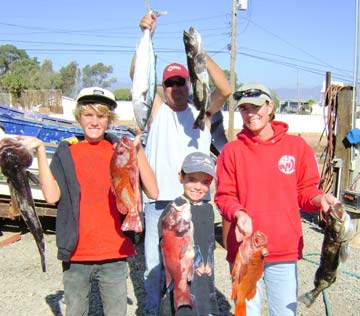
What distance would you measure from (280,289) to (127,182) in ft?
4.42

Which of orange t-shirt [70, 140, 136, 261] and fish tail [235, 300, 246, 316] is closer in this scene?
fish tail [235, 300, 246, 316]

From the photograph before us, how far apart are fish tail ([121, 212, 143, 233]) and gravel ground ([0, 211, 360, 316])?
2.51 m

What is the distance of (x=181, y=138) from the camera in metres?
3.95

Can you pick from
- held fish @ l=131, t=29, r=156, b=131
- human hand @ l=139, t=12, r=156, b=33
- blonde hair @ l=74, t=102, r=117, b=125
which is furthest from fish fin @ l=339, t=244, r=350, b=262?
human hand @ l=139, t=12, r=156, b=33

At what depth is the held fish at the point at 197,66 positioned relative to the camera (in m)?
3.12

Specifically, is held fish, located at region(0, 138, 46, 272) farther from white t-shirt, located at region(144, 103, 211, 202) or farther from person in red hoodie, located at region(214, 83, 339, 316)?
person in red hoodie, located at region(214, 83, 339, 316)

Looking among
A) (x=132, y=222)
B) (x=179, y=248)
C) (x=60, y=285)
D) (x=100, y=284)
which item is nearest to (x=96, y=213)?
(x=132, y=222)

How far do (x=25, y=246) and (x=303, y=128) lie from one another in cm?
4079

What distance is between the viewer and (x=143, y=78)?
3123 millimetres

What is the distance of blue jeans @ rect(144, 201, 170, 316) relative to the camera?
4102 millimetres

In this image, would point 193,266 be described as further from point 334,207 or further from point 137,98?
point 137,98

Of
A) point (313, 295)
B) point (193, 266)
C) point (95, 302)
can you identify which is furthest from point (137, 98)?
point (95, 302)

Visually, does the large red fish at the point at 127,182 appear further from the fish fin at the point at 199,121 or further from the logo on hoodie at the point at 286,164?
the logo on hoodie at the point at 286,164

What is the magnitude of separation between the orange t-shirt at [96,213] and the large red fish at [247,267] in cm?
89
